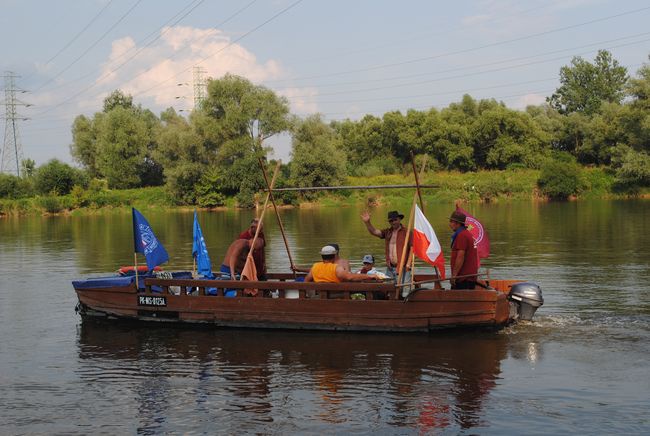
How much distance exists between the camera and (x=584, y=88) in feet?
385

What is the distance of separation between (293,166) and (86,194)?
2164 centimetres

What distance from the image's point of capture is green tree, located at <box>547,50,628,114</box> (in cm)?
11506

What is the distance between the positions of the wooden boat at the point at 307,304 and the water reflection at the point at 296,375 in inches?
11.0

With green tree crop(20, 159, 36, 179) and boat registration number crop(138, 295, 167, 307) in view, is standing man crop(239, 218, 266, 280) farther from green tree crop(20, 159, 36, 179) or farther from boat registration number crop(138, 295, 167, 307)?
green tree crop(20, 159, 36, 179)

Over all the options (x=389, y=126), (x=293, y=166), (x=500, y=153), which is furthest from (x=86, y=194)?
(x=500, y=153)

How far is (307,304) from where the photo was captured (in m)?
14.9

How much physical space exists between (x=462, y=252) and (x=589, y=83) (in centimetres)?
11162

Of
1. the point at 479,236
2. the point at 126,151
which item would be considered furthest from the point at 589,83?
the point at 479,236

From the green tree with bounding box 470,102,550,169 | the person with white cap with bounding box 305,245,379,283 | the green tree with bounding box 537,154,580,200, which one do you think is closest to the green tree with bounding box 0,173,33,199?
the green tree with bounding box 470,102,550,169

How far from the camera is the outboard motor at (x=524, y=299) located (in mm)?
14961

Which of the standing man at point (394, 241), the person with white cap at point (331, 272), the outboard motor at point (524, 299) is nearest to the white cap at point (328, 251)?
the person with white cap at point (331, 272)

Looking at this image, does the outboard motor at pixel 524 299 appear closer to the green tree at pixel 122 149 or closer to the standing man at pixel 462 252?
the standing man at pixel 462 252

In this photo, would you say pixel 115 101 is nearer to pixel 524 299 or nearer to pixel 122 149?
pixel 122 149

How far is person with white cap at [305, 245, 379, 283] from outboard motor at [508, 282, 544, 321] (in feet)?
9.28
